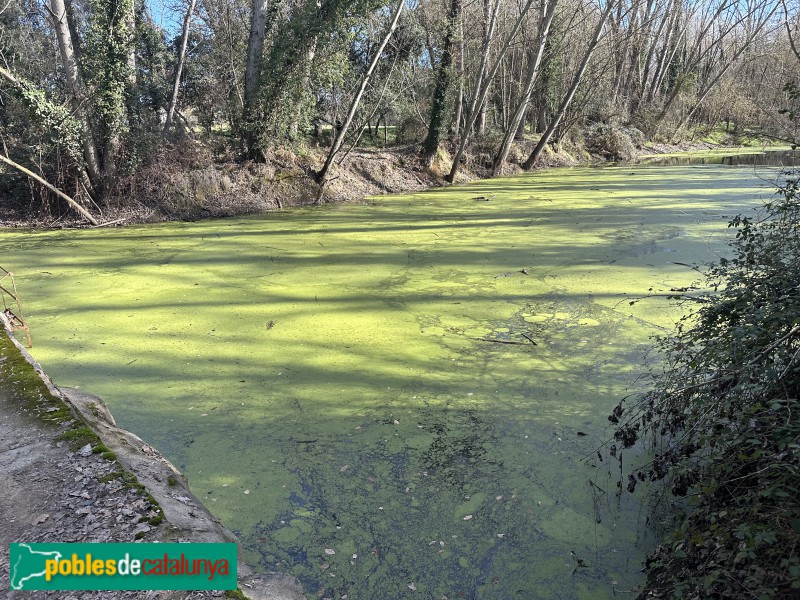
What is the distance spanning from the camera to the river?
216 cm

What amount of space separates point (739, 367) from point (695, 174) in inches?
549

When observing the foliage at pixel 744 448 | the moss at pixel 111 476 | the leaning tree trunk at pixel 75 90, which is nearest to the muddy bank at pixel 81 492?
the moss at pixel 111 476

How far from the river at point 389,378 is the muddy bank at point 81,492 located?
0.41m

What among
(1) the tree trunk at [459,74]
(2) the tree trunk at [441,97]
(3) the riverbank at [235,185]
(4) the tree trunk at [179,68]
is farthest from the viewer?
(1) the tree trunk at [459,74]

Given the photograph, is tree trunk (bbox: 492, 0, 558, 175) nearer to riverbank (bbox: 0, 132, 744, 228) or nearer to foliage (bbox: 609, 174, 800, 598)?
riverbank (bbox: 0, 132, 744, 228)

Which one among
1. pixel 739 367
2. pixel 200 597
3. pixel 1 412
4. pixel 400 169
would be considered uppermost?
pixel 400 169

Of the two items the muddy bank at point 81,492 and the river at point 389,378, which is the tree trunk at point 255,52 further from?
the muddy bank at point 81,492

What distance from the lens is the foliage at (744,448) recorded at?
140 cm

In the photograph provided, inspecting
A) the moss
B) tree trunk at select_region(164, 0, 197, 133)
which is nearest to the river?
the moss

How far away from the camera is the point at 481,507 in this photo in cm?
237

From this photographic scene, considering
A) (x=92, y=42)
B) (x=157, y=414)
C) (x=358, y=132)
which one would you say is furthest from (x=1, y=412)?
(x=358, y=132)

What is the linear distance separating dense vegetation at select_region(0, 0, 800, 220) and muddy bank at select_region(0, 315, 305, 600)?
539 centimetres

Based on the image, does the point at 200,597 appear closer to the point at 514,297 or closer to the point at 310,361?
the point at 310,361

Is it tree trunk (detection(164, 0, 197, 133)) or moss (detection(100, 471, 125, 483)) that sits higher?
tree trunk (detection(164, 0, 197, 133))
